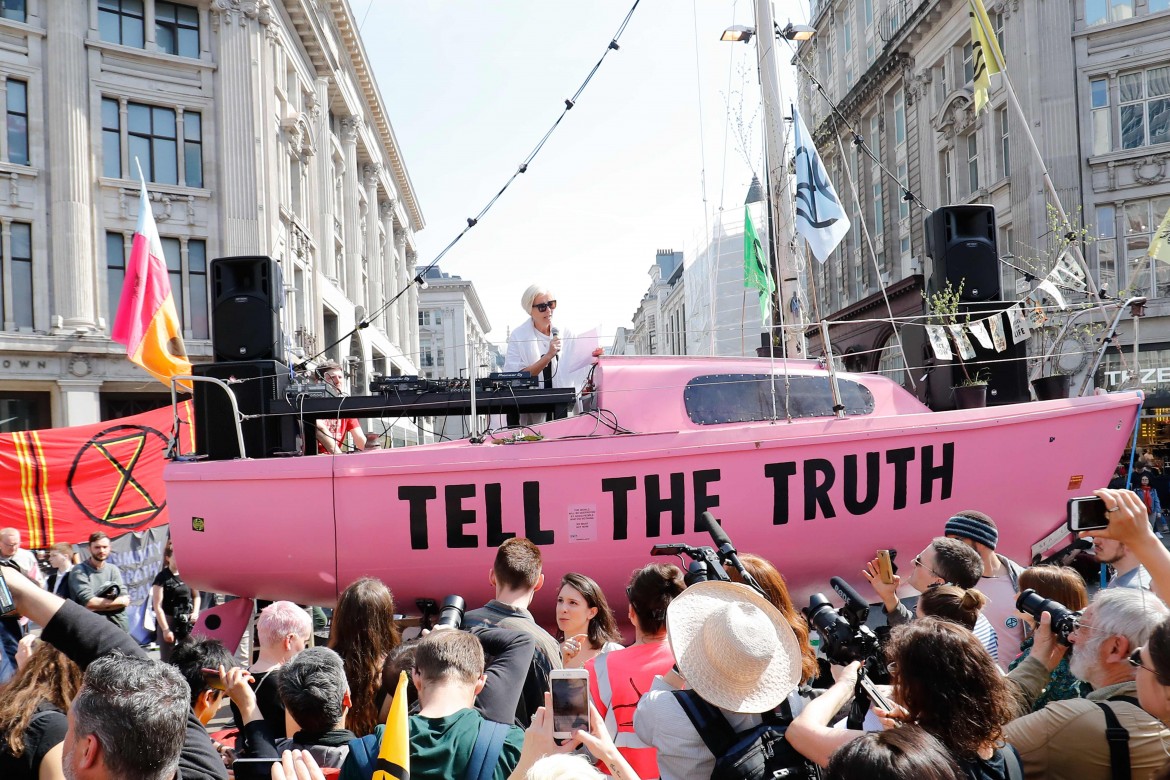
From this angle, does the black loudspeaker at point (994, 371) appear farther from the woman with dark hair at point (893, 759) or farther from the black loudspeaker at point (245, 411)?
the woman with dark hair at point (893, 759)

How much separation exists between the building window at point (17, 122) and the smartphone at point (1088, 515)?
81.8 ft

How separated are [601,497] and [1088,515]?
4.79m

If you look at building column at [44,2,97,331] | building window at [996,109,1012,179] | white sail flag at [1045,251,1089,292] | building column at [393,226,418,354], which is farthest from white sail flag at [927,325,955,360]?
building column at [393,226,418,354]

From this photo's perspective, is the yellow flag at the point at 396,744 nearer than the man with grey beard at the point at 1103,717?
Yes

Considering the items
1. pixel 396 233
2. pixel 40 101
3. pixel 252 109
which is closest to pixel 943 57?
pixel 252 109

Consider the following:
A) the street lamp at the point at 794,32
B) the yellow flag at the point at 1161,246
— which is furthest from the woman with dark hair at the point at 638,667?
the street lamp at the point at 794,32

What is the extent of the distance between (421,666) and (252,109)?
982 inches

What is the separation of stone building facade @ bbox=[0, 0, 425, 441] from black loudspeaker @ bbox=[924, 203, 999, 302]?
14893 mm

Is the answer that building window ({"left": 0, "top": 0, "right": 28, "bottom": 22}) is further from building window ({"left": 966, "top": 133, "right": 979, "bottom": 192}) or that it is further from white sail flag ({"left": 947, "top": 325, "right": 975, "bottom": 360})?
building window ({"left": 966, "top": 133, "right": 979, "bottom": 192})

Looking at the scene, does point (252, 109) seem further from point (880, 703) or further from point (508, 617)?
point (880, 703)

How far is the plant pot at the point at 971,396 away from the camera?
27.1 feet

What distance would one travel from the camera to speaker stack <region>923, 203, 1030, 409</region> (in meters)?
9.01

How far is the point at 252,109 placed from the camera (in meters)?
24.7

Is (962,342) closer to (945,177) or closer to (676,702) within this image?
(676,702)
